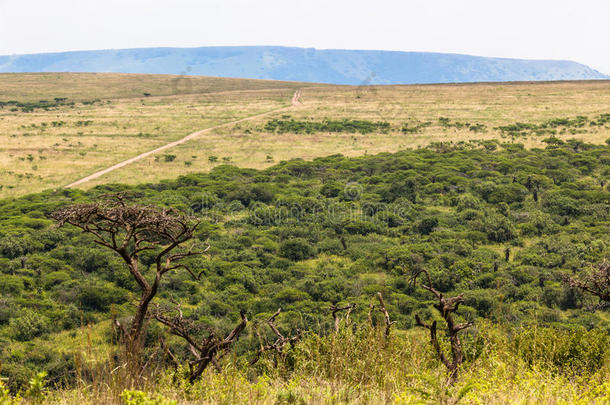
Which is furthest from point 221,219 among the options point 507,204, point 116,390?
point 116,390

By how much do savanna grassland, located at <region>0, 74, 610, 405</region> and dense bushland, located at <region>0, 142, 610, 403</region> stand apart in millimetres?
98

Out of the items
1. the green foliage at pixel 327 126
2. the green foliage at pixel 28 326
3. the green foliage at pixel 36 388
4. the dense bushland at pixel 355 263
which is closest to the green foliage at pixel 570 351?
the dense bushland at pixel 355 263

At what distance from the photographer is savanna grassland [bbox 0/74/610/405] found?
Result: 513 cm

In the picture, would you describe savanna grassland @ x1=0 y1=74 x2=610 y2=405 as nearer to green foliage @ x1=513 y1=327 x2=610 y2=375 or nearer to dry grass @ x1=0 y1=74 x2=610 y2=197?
green foliage @ x1=513 y1=327 x2=610 y2=375

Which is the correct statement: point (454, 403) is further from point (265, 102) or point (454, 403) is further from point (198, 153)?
point (265, 102)

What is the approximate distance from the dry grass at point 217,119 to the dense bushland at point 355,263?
891 cm

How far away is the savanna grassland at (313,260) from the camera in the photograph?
202 inches

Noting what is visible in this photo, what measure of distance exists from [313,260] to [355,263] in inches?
78.9

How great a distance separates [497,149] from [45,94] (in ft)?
244

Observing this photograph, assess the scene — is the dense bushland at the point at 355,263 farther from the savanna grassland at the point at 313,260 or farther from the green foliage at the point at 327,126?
the green foliage at the point at 327,126

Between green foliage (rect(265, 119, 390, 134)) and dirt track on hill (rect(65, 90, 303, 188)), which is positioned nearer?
dirt track on hill (rect(65, 90, 303, 188))

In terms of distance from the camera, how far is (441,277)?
1753 cm

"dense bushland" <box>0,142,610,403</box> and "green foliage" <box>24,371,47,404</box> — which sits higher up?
"green foliage" <box>24,371,47,404</box>

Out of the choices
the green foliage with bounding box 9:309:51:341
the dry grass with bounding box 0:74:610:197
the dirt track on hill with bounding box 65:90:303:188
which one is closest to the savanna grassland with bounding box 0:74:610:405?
the green foliage with bounding box 9:309:51:341
